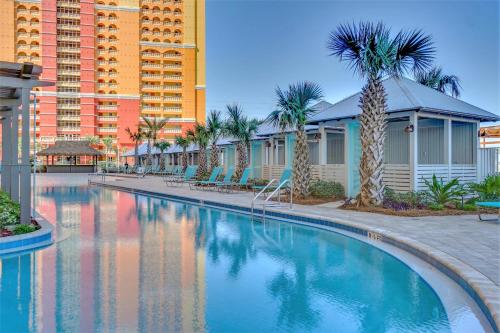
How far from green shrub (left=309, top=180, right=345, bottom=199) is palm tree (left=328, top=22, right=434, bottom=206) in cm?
222

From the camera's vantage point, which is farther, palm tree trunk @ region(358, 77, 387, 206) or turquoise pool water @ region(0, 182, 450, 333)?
palm tree trunk @ region(358, 77, 387, 206)

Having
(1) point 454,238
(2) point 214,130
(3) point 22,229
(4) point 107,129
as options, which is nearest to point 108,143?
(4) point 107,129

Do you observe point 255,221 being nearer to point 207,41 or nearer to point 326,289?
point 326,289

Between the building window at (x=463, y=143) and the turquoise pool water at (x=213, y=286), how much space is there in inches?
274

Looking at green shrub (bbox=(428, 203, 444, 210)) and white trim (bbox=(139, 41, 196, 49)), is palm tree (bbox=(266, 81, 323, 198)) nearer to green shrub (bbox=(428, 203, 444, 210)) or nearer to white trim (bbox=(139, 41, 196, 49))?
green shrub (bbox=(428, 203, 444, 210))

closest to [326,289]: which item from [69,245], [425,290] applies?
[425,290]

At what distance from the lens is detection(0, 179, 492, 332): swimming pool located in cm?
366

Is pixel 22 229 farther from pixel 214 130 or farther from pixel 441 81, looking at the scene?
pixel 441 81

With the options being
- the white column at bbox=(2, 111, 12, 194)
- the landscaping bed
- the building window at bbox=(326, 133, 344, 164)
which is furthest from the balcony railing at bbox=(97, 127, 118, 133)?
the landscaping bed

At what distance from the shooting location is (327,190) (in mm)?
12852

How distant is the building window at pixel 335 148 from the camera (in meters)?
15.8

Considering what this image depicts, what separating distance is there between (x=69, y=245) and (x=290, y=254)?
328 cm

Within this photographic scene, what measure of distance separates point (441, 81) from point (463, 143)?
31.6ft

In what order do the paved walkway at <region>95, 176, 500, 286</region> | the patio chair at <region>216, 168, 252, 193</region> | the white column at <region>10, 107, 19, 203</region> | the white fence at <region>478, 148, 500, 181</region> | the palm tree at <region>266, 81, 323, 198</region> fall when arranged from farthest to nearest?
the patio chair at <region>216, 168, 252, 193</region> < the white fence at <region>478, 148, 500, 181</region> < the palm tree at <region>266, 81, 323, 198</region> < the white column at <region>10, 107, 19, 203</region> < the paved walkway at <region>95, 176, 500, 286</region>
